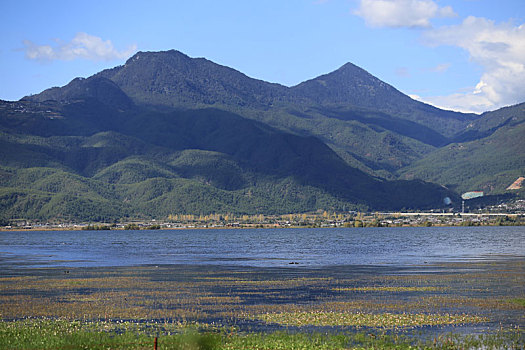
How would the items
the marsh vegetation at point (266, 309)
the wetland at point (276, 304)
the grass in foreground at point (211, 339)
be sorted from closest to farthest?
the grass in foreground at point (211, 339) < the marsh vegetation at point (266, 309) < the wetland at point (276, 304)

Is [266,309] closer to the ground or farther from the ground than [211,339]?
closer to the ground

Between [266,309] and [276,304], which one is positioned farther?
[276,304]

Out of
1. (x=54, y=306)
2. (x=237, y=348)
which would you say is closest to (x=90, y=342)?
(x=237, y=348)

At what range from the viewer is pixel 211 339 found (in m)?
37.8

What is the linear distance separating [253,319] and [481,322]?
15.5 meters

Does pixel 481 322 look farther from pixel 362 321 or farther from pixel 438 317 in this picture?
pixel 362 321

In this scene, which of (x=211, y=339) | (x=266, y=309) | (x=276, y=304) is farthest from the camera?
(x=276, y=304)

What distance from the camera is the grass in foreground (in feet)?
127

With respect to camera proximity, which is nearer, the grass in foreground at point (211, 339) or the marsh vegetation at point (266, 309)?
the grass in foreground at point (211, 339)

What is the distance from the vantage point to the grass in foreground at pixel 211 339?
38812 mm

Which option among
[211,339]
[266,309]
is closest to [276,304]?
[266,309]

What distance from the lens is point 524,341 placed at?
133 feet

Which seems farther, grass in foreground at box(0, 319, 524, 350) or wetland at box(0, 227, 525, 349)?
wetland at box(0, 227, 525, 349)

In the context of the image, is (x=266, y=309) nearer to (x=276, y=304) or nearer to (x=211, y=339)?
(x=276, y=304)
